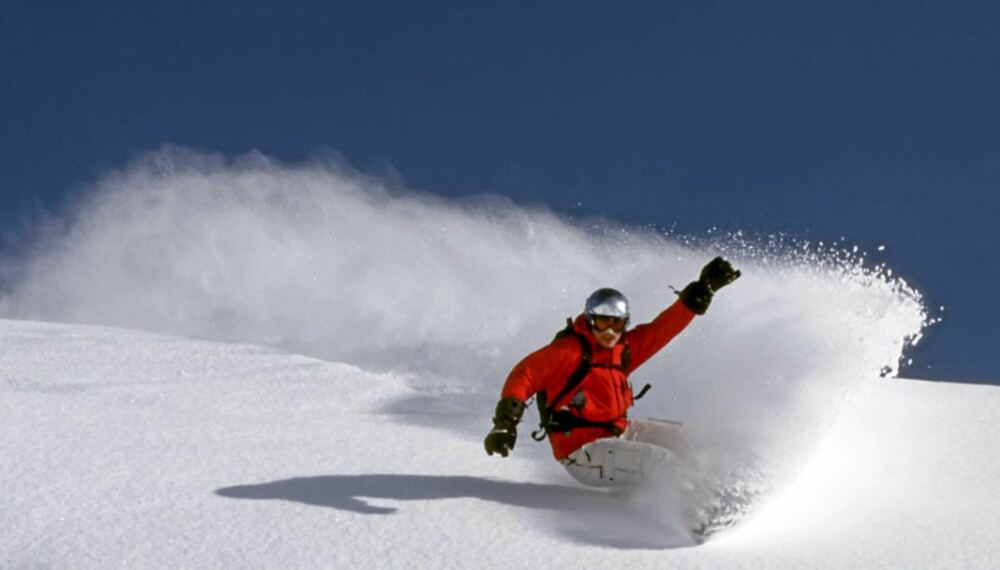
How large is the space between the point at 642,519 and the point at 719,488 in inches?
17.8

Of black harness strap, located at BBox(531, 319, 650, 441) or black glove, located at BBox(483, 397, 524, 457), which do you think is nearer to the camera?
black glove, located at BBox(483, 397, 524, 457)

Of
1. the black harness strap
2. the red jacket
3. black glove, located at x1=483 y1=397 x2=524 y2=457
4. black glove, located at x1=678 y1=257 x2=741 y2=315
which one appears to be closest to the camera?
black glove, located at x1=483 y1=397 x2=524 y2=457

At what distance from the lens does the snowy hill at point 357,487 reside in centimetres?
549

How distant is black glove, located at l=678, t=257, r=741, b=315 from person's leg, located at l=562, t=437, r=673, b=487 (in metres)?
1.10

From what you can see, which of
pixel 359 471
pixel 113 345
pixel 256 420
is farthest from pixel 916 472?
pixel 113 345

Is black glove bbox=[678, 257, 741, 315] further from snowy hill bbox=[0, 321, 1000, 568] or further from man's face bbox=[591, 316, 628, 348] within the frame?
snowy hill bbox=[0, 321, 1000, 568]

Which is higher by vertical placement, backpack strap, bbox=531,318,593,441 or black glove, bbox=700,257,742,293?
black glove, bbox=700,257,742,293

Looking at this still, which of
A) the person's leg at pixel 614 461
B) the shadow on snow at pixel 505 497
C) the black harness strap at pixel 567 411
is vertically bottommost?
the shadow on snow at pixel 505 497

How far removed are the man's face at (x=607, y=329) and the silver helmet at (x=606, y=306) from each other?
3cm

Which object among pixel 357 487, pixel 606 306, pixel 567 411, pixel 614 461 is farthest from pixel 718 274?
pixel 357 487

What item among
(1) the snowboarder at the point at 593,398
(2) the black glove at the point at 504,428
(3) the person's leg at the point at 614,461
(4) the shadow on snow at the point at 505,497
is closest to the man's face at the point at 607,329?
(1) the snowboarder at the point at 593,398

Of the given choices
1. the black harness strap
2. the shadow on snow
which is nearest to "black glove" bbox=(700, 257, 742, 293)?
the black harness strap

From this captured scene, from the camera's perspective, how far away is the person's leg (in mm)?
6398

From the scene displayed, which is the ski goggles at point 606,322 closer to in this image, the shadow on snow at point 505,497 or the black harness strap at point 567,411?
the black harness strap at point 567,411
